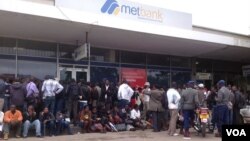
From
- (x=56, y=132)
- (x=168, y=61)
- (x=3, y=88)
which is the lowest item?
(x=56, y=132)

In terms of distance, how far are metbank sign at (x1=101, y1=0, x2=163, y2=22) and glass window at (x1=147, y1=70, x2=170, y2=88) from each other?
3510mm

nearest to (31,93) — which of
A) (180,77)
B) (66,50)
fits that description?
(66,50)

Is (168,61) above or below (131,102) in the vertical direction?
A: above

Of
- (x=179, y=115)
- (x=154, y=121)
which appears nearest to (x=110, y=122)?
(x=154, y=121)

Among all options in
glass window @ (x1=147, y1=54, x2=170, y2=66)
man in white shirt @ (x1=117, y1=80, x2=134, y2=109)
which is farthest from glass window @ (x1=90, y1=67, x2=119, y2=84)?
man in white shirt @ (x1=117, y1=80, x2=134, y2=109)

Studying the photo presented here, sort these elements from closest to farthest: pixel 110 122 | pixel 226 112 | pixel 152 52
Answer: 1. pixel 226 112
2. pixel 110 122
3. pixel 152 52

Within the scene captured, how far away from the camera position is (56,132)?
43.1 feet

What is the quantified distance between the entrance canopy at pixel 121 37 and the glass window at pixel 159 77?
3.57 feet

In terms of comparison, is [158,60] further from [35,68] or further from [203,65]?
[35,68]

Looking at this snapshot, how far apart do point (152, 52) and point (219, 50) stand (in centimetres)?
366

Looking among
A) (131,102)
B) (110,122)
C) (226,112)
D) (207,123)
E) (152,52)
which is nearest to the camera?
(226,112)

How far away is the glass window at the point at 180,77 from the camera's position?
70.1ft

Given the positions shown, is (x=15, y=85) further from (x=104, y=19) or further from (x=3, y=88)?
(x=104, y=19)

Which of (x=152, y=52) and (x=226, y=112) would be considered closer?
(x=226, y=112)
